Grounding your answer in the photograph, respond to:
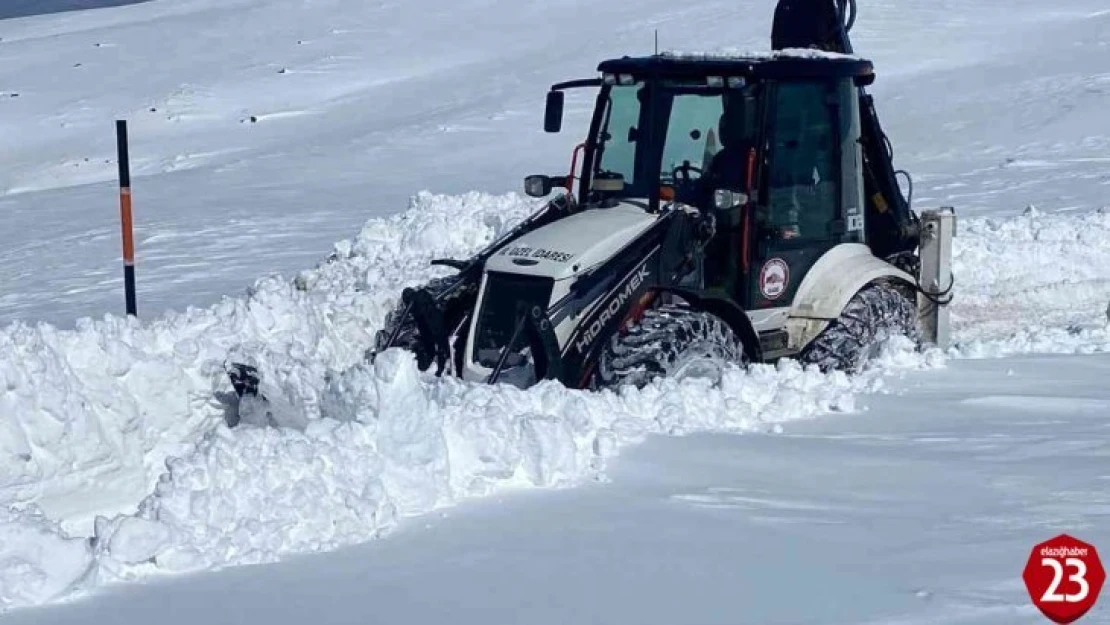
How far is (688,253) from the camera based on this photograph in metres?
7.21

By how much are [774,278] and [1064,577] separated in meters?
3.52

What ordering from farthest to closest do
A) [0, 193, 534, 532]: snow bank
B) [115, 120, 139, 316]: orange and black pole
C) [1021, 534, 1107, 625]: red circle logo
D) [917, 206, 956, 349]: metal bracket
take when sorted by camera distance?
[917, 206, 956, 349]: metal bracket, [115, 120, 139, 316]: orange and black pole, [0, 193, 534, 532]: snow bank, [1021, 534, 1107, 625]: red circle logo

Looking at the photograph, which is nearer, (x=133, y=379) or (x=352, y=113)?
(x=133, y=379)

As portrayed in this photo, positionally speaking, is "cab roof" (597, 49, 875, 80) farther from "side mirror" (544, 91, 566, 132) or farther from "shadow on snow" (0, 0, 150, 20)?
"shadow on snow" (0, 0, 150, 20)

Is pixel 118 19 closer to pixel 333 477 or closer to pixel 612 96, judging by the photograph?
pixel 612 96

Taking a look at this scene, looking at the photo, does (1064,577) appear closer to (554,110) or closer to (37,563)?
(37,563)

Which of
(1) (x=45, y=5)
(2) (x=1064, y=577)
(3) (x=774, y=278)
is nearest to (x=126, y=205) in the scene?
(3) (x=774, y=278)

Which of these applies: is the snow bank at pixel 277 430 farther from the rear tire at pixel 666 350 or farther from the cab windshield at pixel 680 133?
the cab windshield at pixel 680 133

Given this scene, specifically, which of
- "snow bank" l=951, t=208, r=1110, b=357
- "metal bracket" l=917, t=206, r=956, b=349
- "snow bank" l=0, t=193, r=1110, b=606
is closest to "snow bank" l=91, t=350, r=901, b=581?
"snow bank" l=0, t=193, r=1110, b=606

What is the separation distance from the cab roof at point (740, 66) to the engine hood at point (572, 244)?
68cm

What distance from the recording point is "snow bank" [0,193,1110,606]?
186 inches

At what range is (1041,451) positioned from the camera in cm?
575

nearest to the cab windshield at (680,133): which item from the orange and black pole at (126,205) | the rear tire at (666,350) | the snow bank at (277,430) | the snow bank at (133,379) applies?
the rear tire at (666,350)

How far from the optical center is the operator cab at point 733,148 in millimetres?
7332
